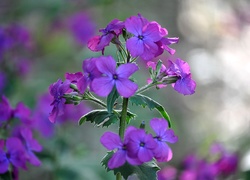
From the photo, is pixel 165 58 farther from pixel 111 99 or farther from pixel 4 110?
pixel 111 99

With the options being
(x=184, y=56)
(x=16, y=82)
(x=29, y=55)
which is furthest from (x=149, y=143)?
(x=184, y=56)

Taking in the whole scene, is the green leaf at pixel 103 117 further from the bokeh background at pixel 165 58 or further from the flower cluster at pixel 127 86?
the bokeh background at pixel 165 58

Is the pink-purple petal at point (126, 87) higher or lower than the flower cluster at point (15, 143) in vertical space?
lower

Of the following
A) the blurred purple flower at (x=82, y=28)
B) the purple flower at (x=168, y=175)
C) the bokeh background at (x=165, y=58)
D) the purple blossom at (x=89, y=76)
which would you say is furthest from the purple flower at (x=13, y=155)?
the blurred purple flower at (x=82, y=28)

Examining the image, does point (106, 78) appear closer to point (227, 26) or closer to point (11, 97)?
point (11, 97)

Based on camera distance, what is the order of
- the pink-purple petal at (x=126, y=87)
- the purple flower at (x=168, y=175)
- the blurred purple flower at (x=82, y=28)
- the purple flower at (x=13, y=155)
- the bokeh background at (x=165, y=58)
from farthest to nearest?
the blurred purple flower at (x=82, y=28) < the bokeh background at (x=165, y=58) < the purple flower at (x=168, y=175) < the purple flower at (x=13, y=155) < the pink-purple petal at (x=126, y=87)

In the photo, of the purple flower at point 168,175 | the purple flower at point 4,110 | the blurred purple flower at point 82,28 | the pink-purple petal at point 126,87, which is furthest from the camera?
the blurred purple flower at point 82,28

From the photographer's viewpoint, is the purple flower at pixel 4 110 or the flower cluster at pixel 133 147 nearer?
the flower cluster at pixel 133 147
